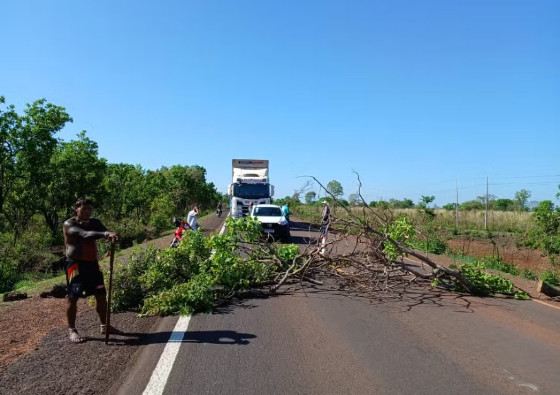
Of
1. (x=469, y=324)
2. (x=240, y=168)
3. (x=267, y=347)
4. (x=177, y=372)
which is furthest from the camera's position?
(x=240, y=168)

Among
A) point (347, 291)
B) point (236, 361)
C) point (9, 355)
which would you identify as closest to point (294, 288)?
point (347, 291)

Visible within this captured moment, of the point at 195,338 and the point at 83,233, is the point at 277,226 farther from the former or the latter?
the point at 83,233

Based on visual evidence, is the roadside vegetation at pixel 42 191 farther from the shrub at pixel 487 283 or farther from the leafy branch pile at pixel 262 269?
the shrub at pixel 487 283

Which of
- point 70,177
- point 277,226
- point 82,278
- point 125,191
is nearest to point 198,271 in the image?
point 82,278

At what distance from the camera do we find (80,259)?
5.61m

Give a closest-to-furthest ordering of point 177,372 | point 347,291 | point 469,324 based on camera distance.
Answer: point 177,372, point 469,324, point 347,291

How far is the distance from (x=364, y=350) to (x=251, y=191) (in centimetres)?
2098

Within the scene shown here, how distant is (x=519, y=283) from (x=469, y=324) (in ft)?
17.0

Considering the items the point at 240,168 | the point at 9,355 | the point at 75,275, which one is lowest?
the point at 9,355

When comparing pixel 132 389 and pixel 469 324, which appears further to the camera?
pixel 469 324

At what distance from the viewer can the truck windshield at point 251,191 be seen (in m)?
26.0

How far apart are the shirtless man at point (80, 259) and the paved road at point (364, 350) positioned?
1072 millimetres

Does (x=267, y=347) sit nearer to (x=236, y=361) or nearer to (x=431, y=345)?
(x=236, y=361)

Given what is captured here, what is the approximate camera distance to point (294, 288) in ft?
31.1
